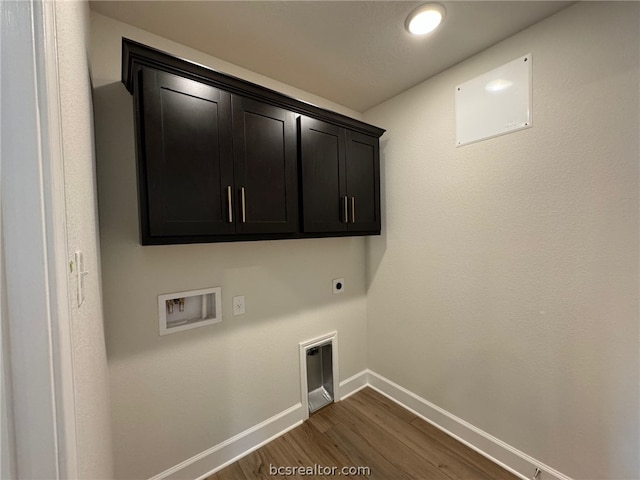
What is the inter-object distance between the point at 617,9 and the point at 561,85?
303 mm

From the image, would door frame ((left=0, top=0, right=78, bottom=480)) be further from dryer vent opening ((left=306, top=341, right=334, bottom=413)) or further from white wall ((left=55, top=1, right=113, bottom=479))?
dryer vent opening ((left=306, top=341, right=334, bottom=413))

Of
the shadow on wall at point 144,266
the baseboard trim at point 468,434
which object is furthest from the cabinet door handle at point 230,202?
the baseboard trim at point 468,434

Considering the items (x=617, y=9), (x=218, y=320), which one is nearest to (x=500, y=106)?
(x=617, y=9)

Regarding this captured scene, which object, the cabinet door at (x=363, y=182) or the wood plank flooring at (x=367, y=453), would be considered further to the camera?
the cabinet door at (x=363, y=182)

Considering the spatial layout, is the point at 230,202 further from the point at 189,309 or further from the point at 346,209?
the point at 346,209

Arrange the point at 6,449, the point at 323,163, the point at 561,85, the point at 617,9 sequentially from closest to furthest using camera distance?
the point at 6,449 < the point at 617,9 < the point at 561,85 < the point at 323,163

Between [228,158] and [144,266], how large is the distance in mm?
724

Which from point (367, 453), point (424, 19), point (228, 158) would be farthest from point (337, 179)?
point (367, 453)

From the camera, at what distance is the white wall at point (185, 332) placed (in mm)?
1261

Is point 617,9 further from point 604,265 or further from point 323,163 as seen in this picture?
point 323,163

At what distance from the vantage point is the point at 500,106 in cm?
150

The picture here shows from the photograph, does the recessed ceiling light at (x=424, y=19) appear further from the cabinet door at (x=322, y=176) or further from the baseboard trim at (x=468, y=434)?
the baseboard trim at (x=468, y=434)

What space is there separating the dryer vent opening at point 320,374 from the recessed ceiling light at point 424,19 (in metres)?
2.18

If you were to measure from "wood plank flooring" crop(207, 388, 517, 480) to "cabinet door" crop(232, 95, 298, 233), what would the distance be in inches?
57.7
